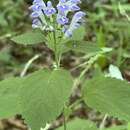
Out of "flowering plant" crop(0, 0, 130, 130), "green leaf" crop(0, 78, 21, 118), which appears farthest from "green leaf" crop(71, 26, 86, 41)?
"green leaf" crop(0, 78, 21, 118)

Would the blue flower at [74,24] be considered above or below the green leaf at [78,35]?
above

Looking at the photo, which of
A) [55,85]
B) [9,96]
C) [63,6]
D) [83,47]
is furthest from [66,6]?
[9,96]

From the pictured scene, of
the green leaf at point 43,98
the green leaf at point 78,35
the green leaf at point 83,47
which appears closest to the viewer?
the green leaf at point 43,98

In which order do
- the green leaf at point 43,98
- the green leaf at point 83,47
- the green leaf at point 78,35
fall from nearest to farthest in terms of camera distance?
the green leaf at point 43,98 < the green leaf at point 83,47 < the green leaf at point 78,35

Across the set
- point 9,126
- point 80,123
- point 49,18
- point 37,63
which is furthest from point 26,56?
point 49,18

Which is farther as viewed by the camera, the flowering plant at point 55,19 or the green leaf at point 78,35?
the green leaf at point 78,35

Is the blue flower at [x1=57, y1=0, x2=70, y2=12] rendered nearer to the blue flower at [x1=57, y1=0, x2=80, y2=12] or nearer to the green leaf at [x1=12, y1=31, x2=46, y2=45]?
the blue flower at [x1=57, y1=0, x2=80, y2=12]

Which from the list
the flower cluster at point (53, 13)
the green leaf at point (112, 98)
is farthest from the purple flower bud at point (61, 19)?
the green leaf at point (112, 98)

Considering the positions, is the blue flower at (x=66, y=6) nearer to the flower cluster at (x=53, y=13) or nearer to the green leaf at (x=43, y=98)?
the flower cluster at (x=53, y=13)
